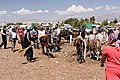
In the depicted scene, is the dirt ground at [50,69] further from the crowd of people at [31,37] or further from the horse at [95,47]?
the crowd of people at [31,37]

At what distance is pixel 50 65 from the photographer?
1377 centimetres

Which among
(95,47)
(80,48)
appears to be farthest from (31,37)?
(95,47)

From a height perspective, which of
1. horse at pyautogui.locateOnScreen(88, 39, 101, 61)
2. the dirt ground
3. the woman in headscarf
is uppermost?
the woman in headscarf

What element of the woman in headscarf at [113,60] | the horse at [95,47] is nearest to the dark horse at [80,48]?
the horse at [95,47]

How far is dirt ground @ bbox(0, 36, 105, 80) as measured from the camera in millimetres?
11211

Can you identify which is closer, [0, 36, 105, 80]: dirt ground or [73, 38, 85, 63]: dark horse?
[0, 36, 105, 80]: dirt ground

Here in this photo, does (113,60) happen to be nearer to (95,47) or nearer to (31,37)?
(95,47)

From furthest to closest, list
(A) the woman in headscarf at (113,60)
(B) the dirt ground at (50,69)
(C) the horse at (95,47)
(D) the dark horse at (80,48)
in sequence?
(C) the horse at (95,47)
(D) the dark horse at (80,48)
(B) the dirt ground at (50,69)
(A) the woman in headscarf at (113,60)

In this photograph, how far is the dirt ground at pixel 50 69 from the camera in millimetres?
11211

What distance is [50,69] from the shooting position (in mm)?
12758

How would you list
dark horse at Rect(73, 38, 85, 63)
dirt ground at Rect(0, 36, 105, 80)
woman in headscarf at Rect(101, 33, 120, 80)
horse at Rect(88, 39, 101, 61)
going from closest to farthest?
woman in headscarf at Rect(101, 33, 120, 80)
dirt ground at Rect(0, 36, 105, 80)
dark horse at Rect(73, 38, 85, 63)
horse at Rect(88, 39, 101, 61)

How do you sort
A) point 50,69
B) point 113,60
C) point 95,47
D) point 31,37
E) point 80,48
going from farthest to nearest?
point 31,37, point 95,47, point 80,48, point 50,69, point 113,60

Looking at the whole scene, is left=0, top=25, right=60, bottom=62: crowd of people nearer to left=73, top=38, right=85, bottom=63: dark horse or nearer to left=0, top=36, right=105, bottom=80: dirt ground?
left=0, top=36, right=105, bottom=80: dirt ground

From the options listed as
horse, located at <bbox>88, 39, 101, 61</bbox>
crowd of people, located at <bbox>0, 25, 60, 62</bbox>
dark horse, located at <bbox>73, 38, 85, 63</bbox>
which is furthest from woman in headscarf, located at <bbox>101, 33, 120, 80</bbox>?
horse, located at <bbox>88, 39, 101, 61</bbox>
